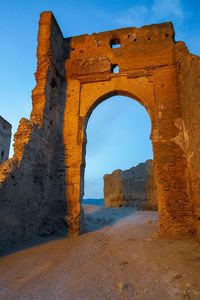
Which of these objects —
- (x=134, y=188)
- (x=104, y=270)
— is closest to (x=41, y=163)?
(x=104, y=270)

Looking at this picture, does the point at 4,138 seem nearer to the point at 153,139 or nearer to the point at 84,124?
the point at 84,124

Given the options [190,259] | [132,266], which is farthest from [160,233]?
[132,266]

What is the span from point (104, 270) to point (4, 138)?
42.3 feet

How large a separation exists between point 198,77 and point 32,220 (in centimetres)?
530

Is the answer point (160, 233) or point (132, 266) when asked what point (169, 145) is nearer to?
point (160, 233)

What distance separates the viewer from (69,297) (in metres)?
2.28

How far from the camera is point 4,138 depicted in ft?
45.3

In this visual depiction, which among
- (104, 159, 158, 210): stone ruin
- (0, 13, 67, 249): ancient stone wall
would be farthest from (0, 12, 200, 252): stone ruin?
(104, 159, 158, 210): stone ruin

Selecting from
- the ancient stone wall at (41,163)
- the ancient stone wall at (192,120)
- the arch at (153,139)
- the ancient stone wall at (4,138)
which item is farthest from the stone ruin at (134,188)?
the ancient stone wall at (4,138)

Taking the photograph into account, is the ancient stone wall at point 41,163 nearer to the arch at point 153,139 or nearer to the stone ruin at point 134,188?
the arch at point 153,139

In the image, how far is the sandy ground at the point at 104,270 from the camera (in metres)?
2.38

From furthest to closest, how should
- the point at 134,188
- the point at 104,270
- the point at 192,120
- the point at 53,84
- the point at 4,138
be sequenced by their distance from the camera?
1. the point at 4,138
2. the point at 134,188
3. the point at 53,84
4. the point at 192,120
5. the point at 104,270

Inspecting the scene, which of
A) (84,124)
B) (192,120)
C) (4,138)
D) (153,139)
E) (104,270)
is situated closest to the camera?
(104,270)

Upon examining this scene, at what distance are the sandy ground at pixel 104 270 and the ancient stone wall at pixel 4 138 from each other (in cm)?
1054
